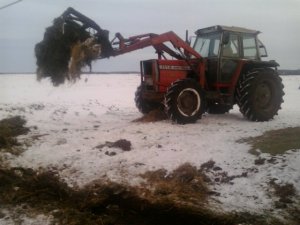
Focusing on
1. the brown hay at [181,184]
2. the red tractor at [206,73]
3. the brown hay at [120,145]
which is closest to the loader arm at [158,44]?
the red tractor at [206,73]

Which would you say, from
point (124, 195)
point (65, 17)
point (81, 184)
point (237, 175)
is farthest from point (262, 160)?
point (65, 17)

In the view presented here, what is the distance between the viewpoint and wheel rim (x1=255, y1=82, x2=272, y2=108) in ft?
37.4

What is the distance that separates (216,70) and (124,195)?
6.07 m

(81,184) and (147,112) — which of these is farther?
(147,112)

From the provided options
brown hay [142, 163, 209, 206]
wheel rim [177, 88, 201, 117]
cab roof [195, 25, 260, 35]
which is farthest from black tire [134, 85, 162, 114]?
brown hay [142, 163, 209, 206]

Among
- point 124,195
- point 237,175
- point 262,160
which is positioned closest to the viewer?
point 124,195

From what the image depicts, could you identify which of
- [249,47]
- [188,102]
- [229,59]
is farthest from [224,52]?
[188,102]

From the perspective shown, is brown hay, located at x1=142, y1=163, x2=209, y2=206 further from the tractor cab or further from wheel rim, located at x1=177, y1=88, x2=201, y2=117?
the tractor cab

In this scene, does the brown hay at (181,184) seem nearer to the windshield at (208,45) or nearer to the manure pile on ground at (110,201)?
the manure pile on ground at (110,201)

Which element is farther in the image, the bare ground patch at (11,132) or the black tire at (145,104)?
the black tire at (145,104)

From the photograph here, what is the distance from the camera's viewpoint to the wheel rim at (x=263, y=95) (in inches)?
449

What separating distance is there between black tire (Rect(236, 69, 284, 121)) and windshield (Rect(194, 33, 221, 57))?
3.63ft

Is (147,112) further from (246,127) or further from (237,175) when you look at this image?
(237,175)

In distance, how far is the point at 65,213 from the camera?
5535mm
